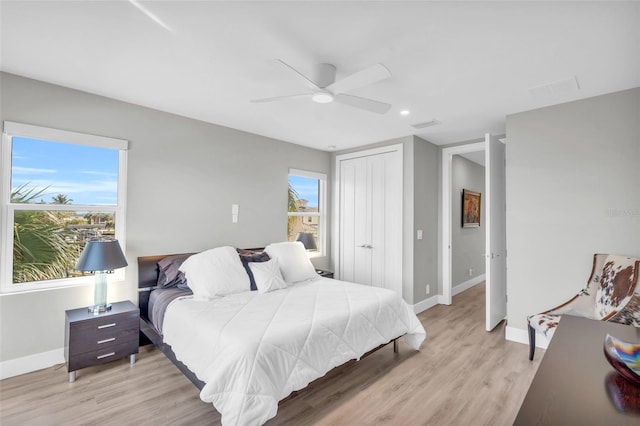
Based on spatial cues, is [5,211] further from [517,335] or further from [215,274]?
[517,335]

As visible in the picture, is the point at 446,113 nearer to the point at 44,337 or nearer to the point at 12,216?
the point at 12,216

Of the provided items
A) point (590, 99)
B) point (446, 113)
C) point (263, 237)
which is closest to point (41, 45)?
point (263, 237)

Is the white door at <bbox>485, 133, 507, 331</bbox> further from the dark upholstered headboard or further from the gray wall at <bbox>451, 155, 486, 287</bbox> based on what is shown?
the dark upholstered headboard

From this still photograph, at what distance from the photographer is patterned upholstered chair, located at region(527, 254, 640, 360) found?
2.33 meters

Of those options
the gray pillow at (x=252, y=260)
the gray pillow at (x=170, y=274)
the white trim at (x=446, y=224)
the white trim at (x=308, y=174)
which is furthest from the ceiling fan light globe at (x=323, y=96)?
the white trim at (x=446, y=224)

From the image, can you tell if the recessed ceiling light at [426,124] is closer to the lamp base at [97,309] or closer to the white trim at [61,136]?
the white trim at [61,136]

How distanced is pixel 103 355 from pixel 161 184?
1740 millimetres

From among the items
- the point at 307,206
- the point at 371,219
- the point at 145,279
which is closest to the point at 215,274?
the point at 145,279

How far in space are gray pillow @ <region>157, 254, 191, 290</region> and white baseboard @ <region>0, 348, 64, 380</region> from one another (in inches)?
39.2

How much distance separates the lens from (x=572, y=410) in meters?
0.93

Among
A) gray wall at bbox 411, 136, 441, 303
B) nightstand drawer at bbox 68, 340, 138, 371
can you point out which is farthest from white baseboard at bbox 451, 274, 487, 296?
nightstand drawer at bbox 68, 340, 138, 371

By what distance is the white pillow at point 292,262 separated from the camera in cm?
354

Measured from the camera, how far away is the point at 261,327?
6.93 ft

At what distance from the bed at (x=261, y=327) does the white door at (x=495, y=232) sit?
1215 mm
